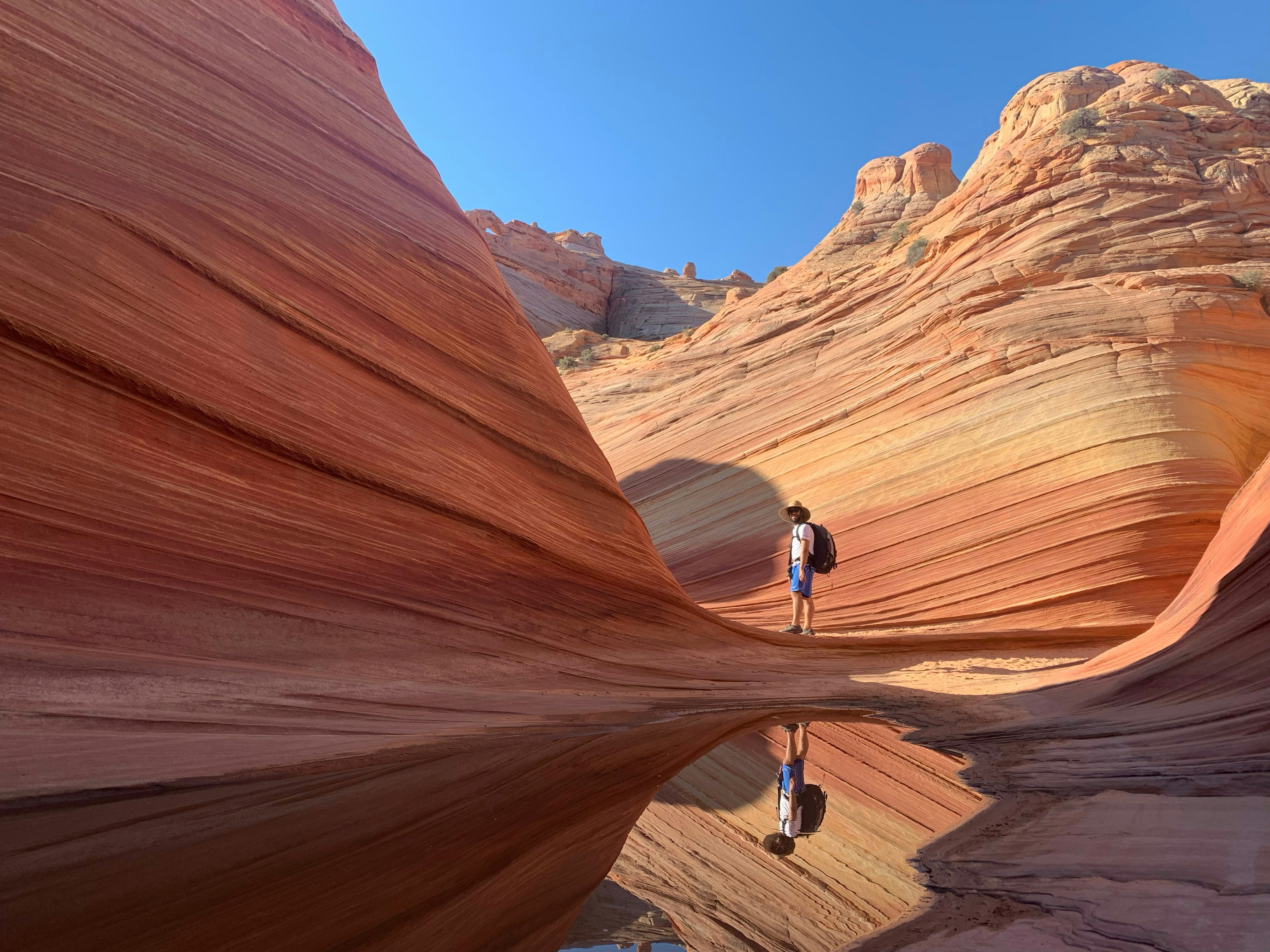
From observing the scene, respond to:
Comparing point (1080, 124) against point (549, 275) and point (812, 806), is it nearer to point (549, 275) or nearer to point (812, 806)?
point (812, 806)

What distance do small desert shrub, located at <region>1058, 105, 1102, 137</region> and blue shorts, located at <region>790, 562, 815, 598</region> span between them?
828cm

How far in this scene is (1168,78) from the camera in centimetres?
1309

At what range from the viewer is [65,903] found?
1.39m

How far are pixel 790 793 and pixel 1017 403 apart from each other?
646cm

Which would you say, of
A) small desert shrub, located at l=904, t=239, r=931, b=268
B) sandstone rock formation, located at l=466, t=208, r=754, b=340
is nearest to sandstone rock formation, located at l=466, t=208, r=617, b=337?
sandstone rock formation, located at l=466, t=208, r=754, b=340

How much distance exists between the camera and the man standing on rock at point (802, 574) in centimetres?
666

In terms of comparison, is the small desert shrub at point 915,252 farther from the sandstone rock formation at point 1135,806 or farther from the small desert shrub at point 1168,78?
the sandstone rock formation at point 1135,806

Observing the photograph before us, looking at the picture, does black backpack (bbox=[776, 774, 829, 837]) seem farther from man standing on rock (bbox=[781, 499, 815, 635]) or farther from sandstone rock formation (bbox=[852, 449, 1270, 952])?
man standing on rock (bbox=[781, 499, 815, 635])

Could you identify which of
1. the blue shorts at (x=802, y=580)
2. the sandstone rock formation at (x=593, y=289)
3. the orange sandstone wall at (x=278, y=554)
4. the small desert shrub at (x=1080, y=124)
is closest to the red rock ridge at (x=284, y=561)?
the orange sandstone wall at (x=278, y=554)

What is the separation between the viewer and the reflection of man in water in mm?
2490

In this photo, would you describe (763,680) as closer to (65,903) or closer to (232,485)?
(232,485)

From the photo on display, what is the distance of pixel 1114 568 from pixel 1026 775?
5.27 m

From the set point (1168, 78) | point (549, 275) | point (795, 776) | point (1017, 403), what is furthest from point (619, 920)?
point (549, 275)

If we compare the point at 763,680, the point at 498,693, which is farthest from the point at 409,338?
the point at 763,680
